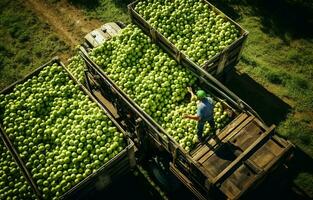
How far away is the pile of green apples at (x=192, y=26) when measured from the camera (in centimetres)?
883

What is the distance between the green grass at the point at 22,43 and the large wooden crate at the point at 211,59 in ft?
12.5

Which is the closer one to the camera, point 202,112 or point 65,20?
point 202,112

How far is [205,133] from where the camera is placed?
7773 millimetres

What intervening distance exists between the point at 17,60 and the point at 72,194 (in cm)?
635

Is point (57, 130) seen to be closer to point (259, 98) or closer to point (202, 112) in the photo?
point (202, 112)

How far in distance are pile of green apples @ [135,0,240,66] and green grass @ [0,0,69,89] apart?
13.2 ft

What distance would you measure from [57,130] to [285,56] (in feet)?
25.4

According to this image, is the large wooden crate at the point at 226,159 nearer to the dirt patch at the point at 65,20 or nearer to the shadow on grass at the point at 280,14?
the dirt patch at the point at 65,20

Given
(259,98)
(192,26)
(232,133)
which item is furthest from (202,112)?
(259,98)

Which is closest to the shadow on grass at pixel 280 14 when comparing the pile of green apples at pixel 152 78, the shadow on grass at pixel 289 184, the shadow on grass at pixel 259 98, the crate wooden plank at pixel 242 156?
the shadow on grass at pixel 259 98

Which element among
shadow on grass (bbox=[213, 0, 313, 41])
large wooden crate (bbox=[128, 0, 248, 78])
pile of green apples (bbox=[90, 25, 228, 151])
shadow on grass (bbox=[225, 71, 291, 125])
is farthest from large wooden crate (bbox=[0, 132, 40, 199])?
shadow on grass (bbox=[213, 0, 313, 41])

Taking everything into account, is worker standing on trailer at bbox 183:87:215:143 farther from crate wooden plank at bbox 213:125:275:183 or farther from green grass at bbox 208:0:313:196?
green grass at bbox 208:0:313:196

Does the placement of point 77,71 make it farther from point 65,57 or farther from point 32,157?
point 32,157

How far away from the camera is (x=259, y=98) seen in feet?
34.2
